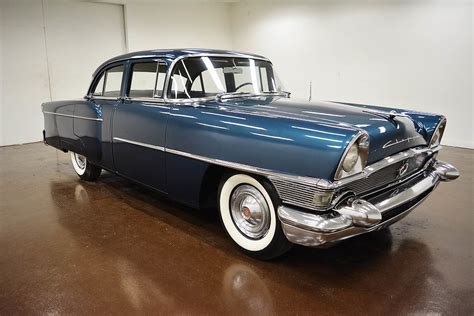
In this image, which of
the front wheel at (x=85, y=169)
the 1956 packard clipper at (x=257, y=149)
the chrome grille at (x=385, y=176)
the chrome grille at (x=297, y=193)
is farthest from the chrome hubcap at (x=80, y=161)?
the chrome grille at (x=385, y=176)

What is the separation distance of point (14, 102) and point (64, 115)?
3708 millimetres

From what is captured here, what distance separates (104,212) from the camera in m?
3.32

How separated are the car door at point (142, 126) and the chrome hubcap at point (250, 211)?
0.70 meters

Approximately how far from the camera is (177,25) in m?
8.60

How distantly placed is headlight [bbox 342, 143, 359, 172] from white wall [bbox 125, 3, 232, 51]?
281 inches

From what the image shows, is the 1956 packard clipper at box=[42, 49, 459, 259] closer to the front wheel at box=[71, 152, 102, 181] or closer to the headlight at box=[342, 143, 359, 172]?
the headlight at box=[342, 143, 359, 172]

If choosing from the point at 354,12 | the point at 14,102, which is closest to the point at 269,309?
the point at 354,12

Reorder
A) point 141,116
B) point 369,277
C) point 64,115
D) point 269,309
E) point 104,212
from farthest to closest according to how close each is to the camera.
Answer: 1. point 64,115
2. point 104,212
3. point 141,116
4. point 369,277
5. point 269,309

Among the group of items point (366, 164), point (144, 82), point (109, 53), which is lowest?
point (366, 164)

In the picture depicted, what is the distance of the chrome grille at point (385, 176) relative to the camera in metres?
2.08

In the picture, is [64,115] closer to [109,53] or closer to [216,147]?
[216,147]

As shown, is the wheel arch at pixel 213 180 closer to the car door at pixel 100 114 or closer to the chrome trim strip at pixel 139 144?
the chrome trim strip at pixel 139 144

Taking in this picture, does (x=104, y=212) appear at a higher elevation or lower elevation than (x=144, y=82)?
lower

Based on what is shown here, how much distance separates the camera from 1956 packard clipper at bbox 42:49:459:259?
194cm
